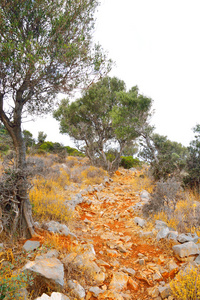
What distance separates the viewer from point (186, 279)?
10.3ft

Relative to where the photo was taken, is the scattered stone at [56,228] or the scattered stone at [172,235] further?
the scattered stone at [56,228]

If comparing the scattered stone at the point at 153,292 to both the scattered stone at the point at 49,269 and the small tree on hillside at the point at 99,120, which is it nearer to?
the scattered stone at the point at 49,269

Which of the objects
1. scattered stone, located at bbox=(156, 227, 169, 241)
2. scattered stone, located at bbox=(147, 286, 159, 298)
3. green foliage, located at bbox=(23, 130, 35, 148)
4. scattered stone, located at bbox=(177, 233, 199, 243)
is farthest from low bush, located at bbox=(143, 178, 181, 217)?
green foliage, located at bbox=(23, 130, 35, 148)

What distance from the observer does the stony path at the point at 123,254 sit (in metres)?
3.53

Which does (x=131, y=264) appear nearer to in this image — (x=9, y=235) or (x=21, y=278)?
(x=21, y=278)

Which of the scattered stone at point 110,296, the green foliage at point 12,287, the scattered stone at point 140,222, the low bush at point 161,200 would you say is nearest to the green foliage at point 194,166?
the low bush at point 161,200

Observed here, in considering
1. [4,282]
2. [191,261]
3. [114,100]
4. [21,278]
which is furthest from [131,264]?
[114,100]

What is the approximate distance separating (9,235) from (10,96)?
11.5ft

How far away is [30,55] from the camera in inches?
156

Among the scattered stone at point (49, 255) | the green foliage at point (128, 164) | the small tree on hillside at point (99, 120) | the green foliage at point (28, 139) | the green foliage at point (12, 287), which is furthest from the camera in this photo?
the green foliage at point (128, 164)

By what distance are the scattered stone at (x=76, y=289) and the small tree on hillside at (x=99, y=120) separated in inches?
468

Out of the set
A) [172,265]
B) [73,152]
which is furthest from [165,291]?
[73,152]

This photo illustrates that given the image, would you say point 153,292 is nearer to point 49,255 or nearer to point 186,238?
point 186,238

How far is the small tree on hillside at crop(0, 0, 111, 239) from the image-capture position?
426 cm
